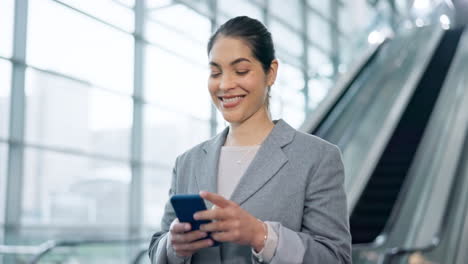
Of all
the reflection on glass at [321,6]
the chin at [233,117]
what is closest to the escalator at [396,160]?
the chin at [233,117]

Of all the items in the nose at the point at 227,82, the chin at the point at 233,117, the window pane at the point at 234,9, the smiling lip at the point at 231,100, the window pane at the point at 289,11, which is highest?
the window pane at the point at 289,11

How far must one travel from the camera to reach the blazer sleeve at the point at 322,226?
1.61 meters

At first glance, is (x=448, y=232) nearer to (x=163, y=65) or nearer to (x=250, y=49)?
(x=250, y=49)

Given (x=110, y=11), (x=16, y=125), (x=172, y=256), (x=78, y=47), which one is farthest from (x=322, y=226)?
(x=110, y=11)

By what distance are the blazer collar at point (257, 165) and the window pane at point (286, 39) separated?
43.7ft

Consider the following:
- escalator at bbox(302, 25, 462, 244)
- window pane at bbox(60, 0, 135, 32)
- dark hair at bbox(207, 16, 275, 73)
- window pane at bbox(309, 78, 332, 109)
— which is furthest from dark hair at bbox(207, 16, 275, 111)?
window pane at bbox(309, 78, 332, 109)

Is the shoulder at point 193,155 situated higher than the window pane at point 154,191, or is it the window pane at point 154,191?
the window pane at point 154,191

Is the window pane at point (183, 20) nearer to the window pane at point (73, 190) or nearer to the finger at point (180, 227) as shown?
the window pane at point (73, 190)

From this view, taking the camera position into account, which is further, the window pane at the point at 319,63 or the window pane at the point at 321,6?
the window pane at the point at 321,6

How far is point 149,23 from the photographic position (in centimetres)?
1075

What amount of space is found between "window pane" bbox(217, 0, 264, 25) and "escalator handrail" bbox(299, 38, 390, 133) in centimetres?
292

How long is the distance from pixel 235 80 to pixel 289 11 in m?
14.9

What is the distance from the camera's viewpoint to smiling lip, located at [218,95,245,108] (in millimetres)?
1827

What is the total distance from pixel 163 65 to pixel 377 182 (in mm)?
5198
